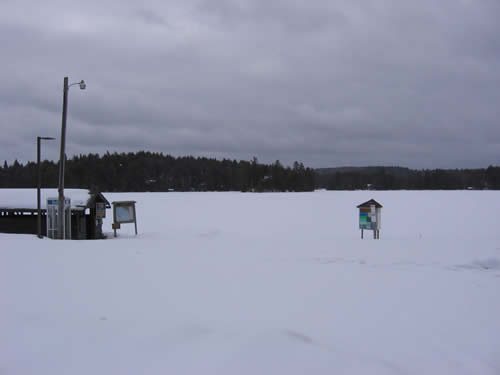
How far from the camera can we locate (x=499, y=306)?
5.77 m

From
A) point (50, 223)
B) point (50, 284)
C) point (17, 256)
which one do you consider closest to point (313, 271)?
point (50, 284)

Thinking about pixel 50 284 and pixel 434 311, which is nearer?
pixel 434 311

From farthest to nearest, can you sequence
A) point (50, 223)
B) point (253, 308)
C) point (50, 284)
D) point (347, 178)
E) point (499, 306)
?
point (347, 178)
point (50, 223)
point (50, 284)
point (499, 306)
point (253, 308)

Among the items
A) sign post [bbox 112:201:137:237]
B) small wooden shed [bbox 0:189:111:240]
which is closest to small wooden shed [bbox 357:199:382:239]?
sign post [bbox 112:201:137:237]

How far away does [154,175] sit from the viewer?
12019 cm

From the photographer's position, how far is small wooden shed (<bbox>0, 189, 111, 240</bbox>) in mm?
16938

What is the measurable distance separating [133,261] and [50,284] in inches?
93.1

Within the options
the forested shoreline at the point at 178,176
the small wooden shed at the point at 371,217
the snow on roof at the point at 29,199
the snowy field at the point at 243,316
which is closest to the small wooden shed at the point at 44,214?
the snow on roof at the point at 29,199

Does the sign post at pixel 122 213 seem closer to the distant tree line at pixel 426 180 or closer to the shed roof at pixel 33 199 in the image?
the shed roof at pixel 33 199

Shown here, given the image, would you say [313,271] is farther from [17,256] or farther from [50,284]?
[17,256]

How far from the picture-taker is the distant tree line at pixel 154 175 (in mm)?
106688

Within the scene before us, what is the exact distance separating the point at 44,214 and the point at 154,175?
105 m

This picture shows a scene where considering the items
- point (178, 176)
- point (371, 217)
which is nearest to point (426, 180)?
point (178, 176)

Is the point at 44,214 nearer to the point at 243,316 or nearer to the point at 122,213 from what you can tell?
the point at 122,213
